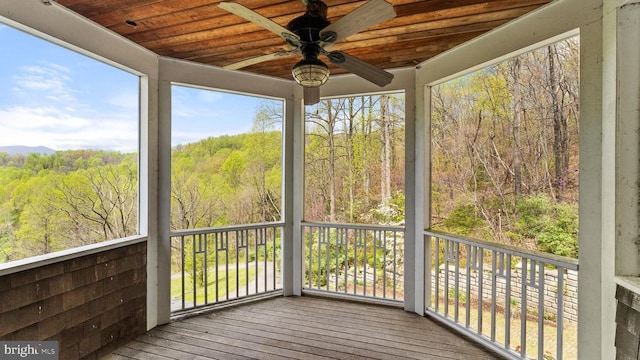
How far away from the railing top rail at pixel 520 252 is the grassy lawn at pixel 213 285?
2.34 m

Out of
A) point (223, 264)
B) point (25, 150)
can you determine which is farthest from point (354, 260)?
point (25, 150)

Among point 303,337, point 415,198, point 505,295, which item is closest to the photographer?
point 505,295

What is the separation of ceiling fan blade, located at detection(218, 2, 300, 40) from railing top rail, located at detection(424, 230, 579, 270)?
2.34 m

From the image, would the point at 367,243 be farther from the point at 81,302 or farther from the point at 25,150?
the point at 25,150

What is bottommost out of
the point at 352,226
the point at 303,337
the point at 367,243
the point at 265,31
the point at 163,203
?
the point at 303,337

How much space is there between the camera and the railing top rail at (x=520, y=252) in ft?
6.61

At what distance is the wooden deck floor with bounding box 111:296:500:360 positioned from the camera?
2420 mm

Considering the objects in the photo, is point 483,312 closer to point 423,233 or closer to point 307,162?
point 423,233

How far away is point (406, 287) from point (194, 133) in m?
A: 3.03

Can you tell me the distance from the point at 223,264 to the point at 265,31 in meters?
2.63

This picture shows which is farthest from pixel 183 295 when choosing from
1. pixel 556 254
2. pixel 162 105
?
pixel 556 254

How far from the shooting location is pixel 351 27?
5.05 feet

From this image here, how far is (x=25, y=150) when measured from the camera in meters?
2.00

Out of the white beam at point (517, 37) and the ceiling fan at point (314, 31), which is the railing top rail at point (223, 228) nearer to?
the ceiling fan at point (314, 31)
